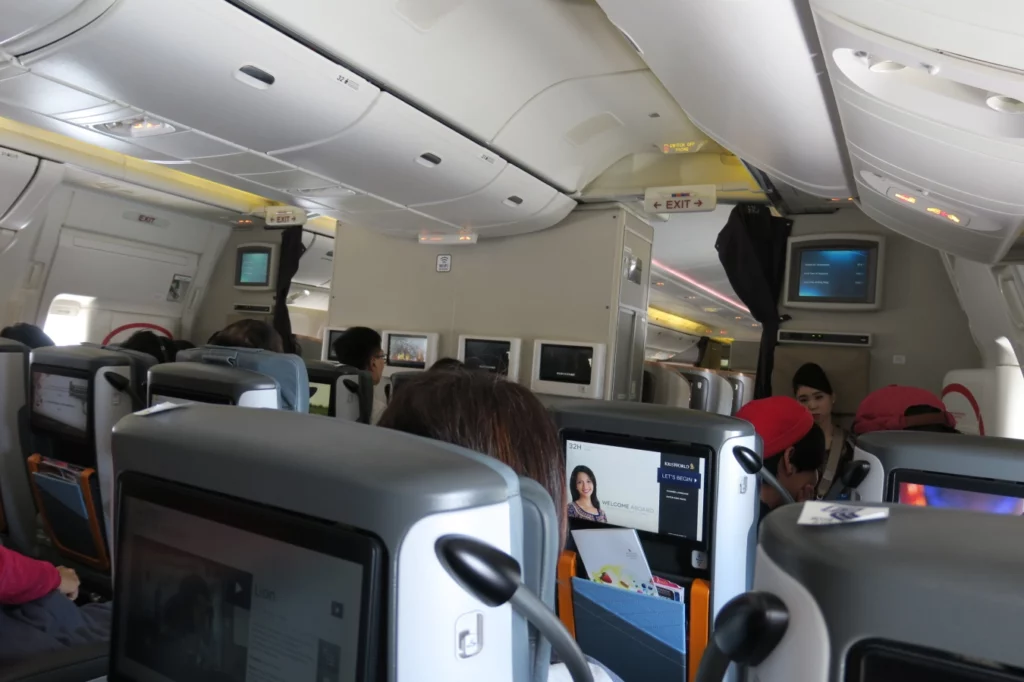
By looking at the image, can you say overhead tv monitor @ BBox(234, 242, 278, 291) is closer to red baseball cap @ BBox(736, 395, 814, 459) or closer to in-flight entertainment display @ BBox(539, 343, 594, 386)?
in-flight entertainment display @ BBox(539, 343, 594, 386)

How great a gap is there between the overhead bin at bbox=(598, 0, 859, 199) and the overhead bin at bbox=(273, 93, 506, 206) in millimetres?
1367

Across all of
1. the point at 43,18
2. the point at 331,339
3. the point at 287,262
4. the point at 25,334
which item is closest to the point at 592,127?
the point at 43,18

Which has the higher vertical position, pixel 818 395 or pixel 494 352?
pixel 494 352

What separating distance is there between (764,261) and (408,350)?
3.04m

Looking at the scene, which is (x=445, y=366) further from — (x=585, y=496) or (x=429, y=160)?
(x=429, y=160)

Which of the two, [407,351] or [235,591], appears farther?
[407,351]

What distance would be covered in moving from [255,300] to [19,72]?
586cm

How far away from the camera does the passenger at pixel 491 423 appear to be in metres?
1.21

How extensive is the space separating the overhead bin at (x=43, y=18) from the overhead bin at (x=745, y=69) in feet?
5.33

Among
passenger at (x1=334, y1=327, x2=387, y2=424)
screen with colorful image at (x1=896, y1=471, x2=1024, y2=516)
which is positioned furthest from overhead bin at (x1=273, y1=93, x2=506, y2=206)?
screen with colorful image at (x1=896, y1=471, x2=1024, y2=516)

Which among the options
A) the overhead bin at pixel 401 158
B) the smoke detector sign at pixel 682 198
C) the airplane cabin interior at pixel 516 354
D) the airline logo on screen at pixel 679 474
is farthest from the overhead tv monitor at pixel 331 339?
the airline logo on screen at pixel 679 474

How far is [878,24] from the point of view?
61.9 inches

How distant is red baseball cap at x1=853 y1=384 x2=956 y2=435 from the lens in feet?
9.47

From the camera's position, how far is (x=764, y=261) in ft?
18.2
